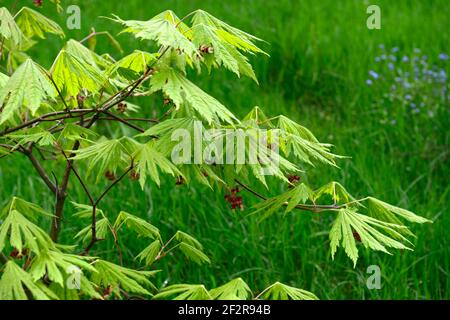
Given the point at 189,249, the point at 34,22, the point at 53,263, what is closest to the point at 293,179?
the point at 189,249

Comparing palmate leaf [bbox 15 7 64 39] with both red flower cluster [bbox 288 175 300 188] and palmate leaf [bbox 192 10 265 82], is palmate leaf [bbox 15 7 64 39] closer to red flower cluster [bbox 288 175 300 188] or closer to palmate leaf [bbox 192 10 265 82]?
palmate leaf [bbox 192 10 265 82]

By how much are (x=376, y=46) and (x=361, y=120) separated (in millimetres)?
835

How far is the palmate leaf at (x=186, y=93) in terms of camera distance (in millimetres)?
1601

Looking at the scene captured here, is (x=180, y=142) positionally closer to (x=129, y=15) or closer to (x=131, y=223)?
(x=131, y=223)

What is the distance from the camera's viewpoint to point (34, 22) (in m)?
2.30

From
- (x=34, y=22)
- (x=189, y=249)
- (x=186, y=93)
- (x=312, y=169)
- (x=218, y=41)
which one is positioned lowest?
(x=189, y=249)

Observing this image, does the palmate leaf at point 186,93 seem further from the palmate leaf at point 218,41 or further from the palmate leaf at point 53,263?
the palmate leaf at point 53,263

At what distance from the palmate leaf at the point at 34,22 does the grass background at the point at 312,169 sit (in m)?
0.59

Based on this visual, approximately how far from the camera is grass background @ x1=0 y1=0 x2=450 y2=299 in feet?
9.59

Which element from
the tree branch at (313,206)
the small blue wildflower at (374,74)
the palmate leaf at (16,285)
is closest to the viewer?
the palmate leaf at (16,285)

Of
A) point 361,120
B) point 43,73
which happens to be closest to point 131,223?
point 43,73

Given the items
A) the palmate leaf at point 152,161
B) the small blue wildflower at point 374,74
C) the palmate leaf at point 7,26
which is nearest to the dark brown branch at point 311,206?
the palmate leaf at point 152,161

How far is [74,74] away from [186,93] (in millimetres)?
286

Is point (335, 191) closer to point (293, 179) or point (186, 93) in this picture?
point (293, 179)
